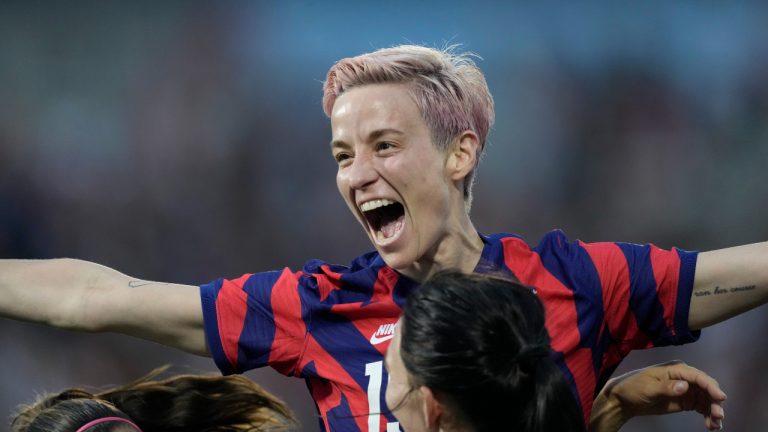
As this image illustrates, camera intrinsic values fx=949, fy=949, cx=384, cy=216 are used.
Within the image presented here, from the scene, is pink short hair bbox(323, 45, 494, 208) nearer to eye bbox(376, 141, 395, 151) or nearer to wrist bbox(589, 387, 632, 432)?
eye bbox(376, 141, 395, 151)

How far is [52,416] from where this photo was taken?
2.83m

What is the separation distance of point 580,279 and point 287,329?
0.84m

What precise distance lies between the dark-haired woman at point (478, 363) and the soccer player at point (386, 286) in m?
0.70

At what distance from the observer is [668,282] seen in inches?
102

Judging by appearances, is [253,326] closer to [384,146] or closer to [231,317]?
[231,317]

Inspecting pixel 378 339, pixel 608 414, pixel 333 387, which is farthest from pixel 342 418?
pixel 608 414

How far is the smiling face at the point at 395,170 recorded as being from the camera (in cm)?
264

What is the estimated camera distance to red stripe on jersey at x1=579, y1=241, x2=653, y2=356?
2621 millimetres

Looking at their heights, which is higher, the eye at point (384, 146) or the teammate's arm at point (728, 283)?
the eye at point (384, 146)

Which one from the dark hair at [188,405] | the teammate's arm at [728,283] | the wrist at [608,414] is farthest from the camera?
the dark hair at [188,405]

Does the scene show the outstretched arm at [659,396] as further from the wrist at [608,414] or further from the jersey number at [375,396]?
the jersey number at [375,396]

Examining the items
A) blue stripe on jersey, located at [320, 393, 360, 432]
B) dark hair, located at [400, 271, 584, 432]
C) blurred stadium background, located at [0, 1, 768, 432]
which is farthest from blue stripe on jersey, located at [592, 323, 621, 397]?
blurred stadium background, located at [0, 1, 768, 432]

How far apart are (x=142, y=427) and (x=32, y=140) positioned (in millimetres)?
3078

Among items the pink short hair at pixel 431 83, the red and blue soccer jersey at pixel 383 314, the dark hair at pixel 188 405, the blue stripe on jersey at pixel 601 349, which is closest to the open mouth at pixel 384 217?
the red and blue soccer jersey at pixel 383 314
